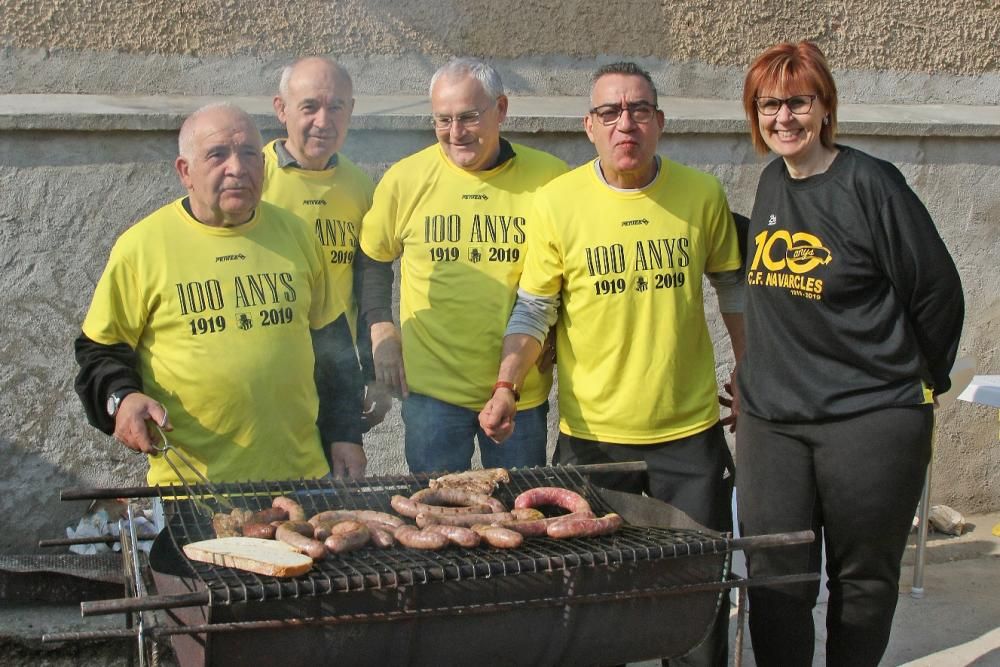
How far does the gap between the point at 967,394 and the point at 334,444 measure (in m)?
3.02

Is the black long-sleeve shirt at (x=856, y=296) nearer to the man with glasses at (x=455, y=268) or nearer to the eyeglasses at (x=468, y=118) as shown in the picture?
the man with glasses at (x=455, y=268)

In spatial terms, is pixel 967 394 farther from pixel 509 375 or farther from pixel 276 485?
pixel 276 485

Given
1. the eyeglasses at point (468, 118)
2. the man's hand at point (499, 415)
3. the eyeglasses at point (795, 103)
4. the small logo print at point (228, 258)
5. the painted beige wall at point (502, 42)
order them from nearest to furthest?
the eyeglasses at point (795, 103), the small logo print at point (228, 258), the man's hand at point (499, 415), the eyeglasses at point (468, 118), the painted beige wall at point (502, 42)

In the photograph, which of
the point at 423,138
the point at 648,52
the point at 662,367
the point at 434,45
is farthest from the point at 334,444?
the point at 648,52

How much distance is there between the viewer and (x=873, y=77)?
6922 millimetres

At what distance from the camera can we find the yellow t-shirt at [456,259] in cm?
438

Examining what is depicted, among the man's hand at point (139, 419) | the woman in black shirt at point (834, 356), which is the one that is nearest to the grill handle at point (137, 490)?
the man's hand at point (139, 419)

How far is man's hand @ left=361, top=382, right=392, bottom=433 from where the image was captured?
4605mm

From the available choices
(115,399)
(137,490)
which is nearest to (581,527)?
(137,490)

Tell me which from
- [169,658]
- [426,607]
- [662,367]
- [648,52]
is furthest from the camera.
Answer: [648,52]

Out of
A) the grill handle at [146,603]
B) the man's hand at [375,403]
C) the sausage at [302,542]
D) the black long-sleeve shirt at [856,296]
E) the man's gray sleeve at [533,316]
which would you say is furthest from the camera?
the man's hand at [375,403]

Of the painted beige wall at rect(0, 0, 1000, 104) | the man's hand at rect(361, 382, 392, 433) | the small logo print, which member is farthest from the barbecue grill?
the painted beige wall at rect(0, 0, 1000, 104)

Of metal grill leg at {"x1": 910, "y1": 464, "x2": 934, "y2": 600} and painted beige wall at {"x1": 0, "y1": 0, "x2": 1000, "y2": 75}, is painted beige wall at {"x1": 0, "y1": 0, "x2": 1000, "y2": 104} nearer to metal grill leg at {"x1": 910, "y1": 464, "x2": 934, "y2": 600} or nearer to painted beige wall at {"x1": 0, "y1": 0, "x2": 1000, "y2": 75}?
painted beige wall at {"x1": 0, "y1": 0, "x2": 1000, "y2": 75}

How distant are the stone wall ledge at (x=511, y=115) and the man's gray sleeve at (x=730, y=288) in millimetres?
1927
